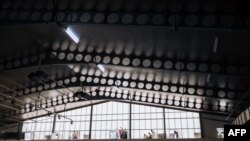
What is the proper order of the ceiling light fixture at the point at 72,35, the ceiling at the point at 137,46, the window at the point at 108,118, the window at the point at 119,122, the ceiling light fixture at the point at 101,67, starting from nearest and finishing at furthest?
the ceiling at the point at 137,46, the ceiling light fixture at the point at 72,35, the ceiling light fixture at the point at 101,67, the window at the point at 119,122, the window at the point at 108,118

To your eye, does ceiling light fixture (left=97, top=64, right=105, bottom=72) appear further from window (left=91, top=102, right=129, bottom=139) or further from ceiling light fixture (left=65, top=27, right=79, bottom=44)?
window (left=91, top=102, right=129, bottom=139)

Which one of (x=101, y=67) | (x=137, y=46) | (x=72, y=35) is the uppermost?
(x=72, y=35)

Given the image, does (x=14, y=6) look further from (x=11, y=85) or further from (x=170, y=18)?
(x=11, y=85)

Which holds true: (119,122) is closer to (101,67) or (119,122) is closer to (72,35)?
(101,67)

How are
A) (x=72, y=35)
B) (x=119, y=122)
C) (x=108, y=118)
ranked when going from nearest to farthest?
(x=72, y=35), (x=119, y=122), (x=108, y=118)

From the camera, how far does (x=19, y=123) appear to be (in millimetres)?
31938

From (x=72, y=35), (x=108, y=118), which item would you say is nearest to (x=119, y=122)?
(x=108, y=118)

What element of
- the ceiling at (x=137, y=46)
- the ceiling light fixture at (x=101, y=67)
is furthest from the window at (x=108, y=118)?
the ceiling light fixture at (x=101, y=67)

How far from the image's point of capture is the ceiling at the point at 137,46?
381 inches

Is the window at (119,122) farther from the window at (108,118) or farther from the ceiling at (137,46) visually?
the ceiling at (137,46)

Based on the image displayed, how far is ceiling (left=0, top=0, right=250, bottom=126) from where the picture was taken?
381 inches

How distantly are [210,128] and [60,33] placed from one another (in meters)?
18.4

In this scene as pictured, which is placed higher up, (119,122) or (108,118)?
(108,118)

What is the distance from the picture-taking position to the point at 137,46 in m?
13.4
